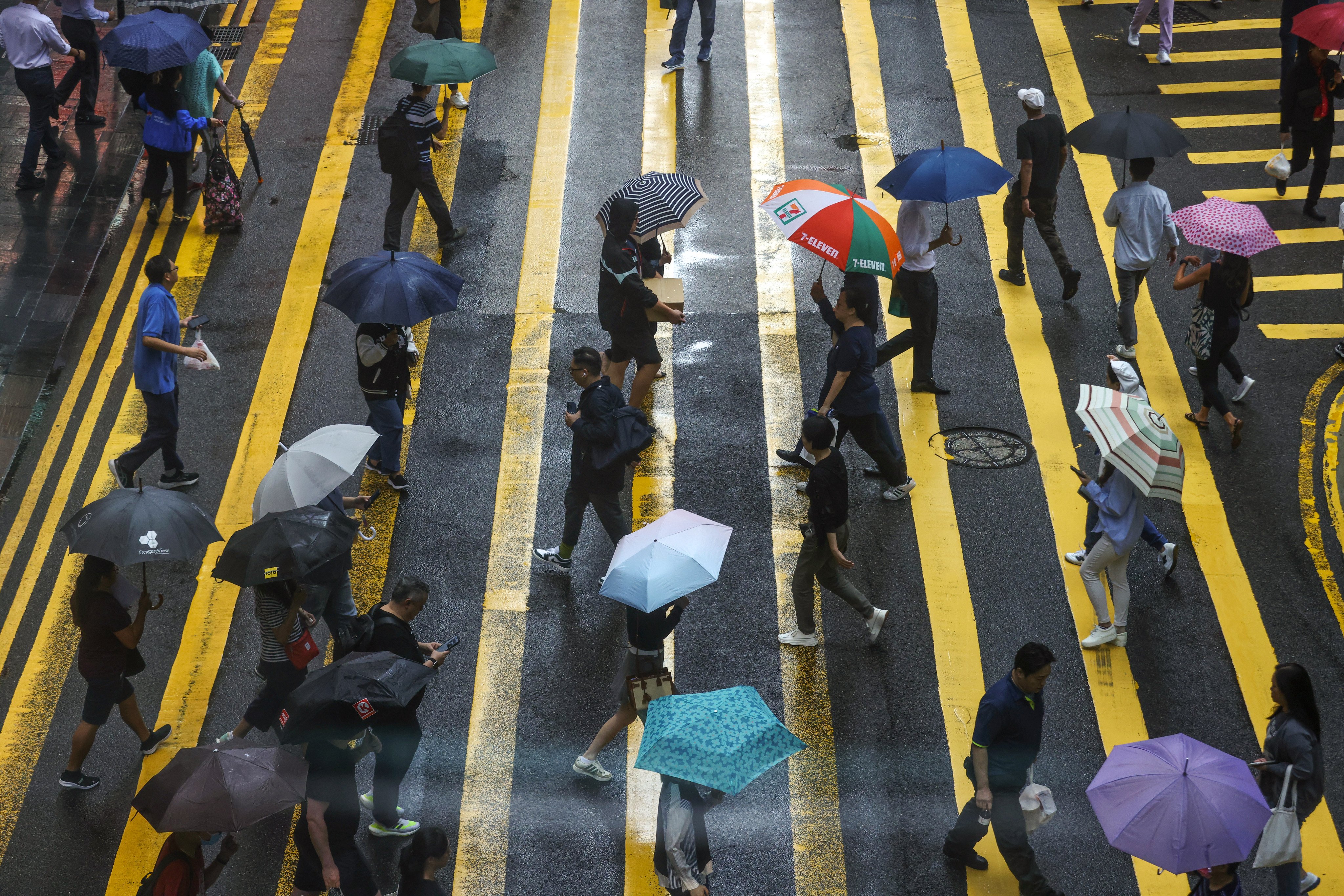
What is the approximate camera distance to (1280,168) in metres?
14.0

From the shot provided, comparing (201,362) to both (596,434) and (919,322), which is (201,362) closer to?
(596,434)

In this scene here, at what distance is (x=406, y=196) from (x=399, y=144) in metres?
0.52

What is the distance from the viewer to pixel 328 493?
8.30 metres

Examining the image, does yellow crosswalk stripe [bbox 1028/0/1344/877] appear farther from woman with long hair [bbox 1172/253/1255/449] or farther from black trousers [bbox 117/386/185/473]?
black trousers [bbox 117/386/185/473]

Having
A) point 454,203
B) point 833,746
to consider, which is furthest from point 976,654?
point 454,203

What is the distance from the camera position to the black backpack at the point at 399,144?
493 inches

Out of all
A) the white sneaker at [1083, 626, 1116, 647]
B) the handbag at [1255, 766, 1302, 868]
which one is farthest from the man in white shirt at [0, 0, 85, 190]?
the handbag at [1255, 766, 1302, 868]

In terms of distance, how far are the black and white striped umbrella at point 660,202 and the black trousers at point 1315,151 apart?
6.88 m

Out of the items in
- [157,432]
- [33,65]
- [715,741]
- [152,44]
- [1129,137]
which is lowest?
[157,432]

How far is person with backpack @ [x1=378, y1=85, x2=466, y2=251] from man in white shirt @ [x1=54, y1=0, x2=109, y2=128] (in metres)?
4.61

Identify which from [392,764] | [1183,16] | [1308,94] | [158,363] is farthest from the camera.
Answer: [1183,16]

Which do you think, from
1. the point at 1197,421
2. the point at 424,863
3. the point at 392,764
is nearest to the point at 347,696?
the point at 424,863

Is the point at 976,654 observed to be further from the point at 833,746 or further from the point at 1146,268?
the point at 1146,268

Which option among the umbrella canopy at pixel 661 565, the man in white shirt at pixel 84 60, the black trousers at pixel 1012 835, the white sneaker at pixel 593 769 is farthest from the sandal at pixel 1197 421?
the man in white shirt at pixel 84 60
